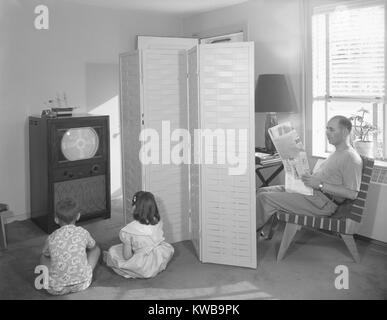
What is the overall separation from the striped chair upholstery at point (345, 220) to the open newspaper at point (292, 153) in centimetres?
25

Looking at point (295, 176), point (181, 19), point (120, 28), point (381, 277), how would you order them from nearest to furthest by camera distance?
1. point (381, 277)
2. point (295, 176)
3. point (120, 28)
4. point (181, 19)

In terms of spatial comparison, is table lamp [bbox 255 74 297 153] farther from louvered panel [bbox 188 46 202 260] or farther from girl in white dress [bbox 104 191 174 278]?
girl in white dress [bbox 104 191 174 278]

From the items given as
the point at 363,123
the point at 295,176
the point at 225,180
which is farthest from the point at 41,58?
the point at 363,123

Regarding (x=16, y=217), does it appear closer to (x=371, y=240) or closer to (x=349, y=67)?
(x=371, y=240)

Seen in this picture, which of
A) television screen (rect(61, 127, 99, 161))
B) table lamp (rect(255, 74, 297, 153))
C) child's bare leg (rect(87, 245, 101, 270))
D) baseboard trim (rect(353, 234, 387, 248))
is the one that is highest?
table lamp (rect(255, 74, 297, 153))

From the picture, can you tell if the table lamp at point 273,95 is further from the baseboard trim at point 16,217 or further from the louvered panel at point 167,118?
the baseboard trim at point 16,217

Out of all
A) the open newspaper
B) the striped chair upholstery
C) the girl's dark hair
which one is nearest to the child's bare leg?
the girl's dark hair

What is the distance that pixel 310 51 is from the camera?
416 centimetres

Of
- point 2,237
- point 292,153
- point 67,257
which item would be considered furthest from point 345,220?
point 2,237

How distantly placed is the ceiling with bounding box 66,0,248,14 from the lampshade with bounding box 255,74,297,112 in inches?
42.2

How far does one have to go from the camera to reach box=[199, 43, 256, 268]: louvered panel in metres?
3.09

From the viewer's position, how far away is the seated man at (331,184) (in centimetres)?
325

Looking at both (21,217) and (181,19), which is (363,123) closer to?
(181,19)

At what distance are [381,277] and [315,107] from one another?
1.71 m
